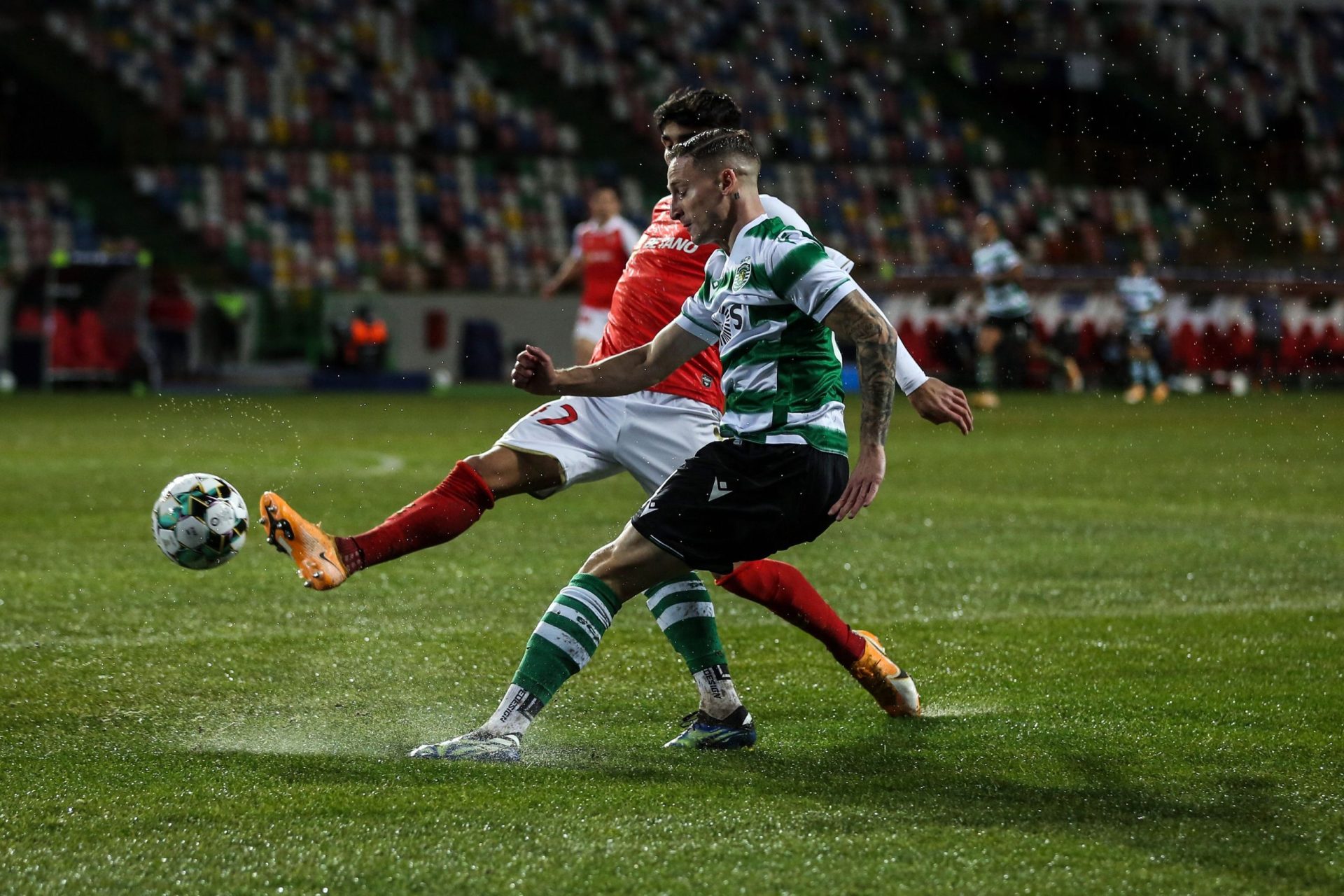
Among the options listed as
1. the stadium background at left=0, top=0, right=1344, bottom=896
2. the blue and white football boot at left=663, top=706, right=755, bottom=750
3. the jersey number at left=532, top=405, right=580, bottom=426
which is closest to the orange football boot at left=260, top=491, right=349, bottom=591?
the stadium background at left=0, top=0, right=1344, bottom=896

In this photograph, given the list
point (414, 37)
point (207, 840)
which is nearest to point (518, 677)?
point (207, 840)

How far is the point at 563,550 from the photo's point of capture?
9008 mm

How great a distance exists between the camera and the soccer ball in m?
5.43

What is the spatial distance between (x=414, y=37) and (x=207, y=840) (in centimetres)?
3081

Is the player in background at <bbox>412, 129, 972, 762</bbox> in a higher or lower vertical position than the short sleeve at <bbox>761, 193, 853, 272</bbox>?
lower

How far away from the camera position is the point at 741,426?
4.56 m

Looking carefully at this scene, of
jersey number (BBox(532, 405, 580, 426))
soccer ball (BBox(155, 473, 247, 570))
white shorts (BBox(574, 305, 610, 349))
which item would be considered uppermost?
white shorts (BBox(574, 305, 610, 349))

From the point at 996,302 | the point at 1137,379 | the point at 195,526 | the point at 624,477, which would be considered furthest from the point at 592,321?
the point at 1137,379

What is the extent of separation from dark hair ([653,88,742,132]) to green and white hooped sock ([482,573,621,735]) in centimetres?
135

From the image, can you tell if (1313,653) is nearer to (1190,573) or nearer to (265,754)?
(1190,573)

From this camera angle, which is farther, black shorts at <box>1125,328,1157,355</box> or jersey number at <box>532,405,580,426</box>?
black shorts at <box>1125,328,1157,355</box>

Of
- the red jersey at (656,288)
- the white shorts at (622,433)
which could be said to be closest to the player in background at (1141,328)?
the red jersey at (656,288)

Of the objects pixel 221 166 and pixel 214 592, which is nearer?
pixel 214 592

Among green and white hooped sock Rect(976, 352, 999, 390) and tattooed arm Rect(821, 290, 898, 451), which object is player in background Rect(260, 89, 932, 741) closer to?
tattooed arm Rect(821, 290, 898, 451)
